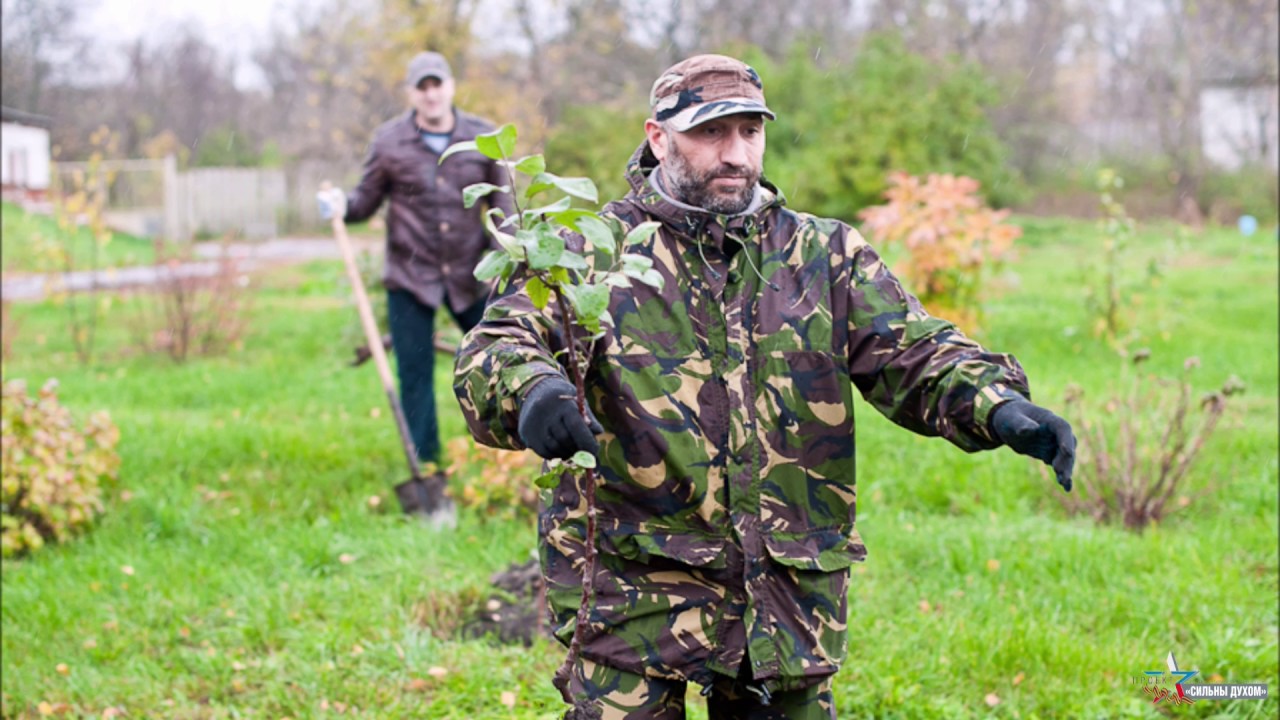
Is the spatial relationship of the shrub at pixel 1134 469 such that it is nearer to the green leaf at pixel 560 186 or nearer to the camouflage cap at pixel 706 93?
the camouflage cap at pixel 706 93

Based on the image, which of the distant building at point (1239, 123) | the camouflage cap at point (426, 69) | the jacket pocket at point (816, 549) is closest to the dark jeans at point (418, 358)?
the camouflage cap at point (426, 69)

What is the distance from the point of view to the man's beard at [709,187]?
2467mm

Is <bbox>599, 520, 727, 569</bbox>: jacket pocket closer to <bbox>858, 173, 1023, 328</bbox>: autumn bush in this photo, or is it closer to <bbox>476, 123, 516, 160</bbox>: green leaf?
<bbox>476, 123, 516, 160</bbox>: green leaf

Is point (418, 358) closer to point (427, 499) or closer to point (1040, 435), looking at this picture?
point (427, 499)

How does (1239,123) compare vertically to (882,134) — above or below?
above

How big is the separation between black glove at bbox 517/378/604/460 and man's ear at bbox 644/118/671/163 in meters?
0.76

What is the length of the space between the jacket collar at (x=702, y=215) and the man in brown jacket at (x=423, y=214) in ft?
12.1

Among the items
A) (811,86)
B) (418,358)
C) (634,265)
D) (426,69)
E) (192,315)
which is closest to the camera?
(634,265)

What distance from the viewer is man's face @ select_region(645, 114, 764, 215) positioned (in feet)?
8.09

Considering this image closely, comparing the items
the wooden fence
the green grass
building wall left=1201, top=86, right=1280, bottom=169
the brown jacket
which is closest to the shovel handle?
the brown jacket

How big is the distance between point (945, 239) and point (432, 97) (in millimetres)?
4506

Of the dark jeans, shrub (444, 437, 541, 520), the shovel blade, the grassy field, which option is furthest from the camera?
the dark jeans

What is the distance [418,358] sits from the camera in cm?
635

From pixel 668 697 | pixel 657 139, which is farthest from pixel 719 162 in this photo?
pixel 668 697
